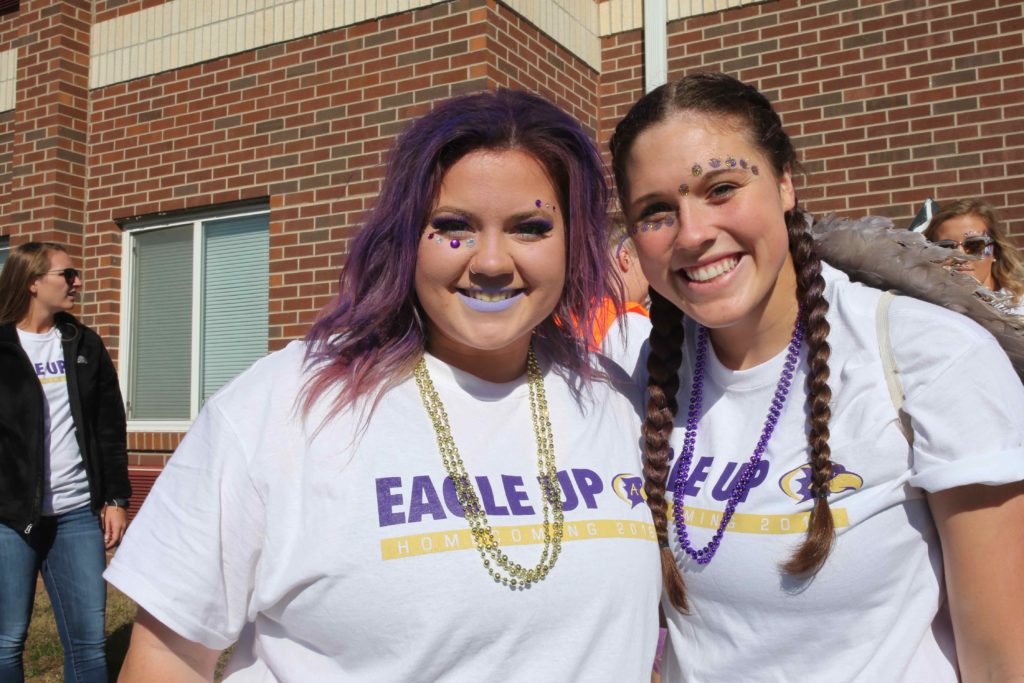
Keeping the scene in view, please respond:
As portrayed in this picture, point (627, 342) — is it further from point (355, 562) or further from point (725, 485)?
point (355, 562)

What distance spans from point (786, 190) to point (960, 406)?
62 centimetres

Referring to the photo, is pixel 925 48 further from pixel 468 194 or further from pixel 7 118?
pixel 7 118

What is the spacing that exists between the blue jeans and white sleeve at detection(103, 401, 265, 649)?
286 centimetres

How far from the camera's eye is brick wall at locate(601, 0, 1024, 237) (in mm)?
5102

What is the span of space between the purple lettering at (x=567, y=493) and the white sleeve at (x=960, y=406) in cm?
60

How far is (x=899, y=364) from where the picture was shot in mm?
1649

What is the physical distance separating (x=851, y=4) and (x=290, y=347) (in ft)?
16.0

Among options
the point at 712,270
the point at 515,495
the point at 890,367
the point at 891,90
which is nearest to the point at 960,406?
the point at 890,367

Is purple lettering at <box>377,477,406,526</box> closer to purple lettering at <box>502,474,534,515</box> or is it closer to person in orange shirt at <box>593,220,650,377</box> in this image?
purple lettering at <box>502,474,534,515</box>

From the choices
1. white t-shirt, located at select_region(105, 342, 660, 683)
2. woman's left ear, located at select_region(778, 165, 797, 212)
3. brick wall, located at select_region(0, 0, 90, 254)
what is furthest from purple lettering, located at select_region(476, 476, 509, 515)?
brick wall, located at select_region(0, 0, 90, 254)

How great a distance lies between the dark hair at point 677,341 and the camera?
1722 millimetres

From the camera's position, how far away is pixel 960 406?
155cm

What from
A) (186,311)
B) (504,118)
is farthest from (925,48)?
(186,311)

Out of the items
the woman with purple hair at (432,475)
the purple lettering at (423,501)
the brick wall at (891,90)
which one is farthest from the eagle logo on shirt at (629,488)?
the brick wall at (891,90)
